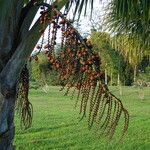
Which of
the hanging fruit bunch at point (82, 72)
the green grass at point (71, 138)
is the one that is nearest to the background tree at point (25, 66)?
the hanging fruit bunch at point (82, 72)

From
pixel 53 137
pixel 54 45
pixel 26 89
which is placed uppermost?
pixel 54 45

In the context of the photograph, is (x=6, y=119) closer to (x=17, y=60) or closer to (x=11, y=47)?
(x=17, y=60)

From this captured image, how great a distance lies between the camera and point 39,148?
39.0ft

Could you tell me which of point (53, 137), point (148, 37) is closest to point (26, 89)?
point (148, 37)

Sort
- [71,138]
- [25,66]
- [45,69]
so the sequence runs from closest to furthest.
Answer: [25,66] < [45,69] < [71,138]

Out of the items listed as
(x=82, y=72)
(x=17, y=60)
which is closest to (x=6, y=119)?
(x=17, y=60)

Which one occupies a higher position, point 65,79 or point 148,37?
point 148,37

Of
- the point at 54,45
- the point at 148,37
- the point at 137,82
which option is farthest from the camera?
the point at 137,82

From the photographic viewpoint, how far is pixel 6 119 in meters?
3.91

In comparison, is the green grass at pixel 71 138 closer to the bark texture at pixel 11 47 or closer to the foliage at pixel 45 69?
the foliage at pixel 45 69

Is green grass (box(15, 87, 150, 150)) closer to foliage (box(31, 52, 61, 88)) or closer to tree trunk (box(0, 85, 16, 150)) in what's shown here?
foliage (box(31, 52, 61, 88))

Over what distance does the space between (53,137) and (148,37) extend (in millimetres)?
5629

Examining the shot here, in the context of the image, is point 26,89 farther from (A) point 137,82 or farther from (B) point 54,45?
(A) point 137,82

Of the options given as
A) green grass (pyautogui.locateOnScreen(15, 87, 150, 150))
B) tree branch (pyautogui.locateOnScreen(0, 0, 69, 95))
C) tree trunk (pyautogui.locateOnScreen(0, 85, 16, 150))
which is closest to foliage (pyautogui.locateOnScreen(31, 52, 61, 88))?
tree branch (pyautogui.locateOnScreen(0, 0, 69, 95))
